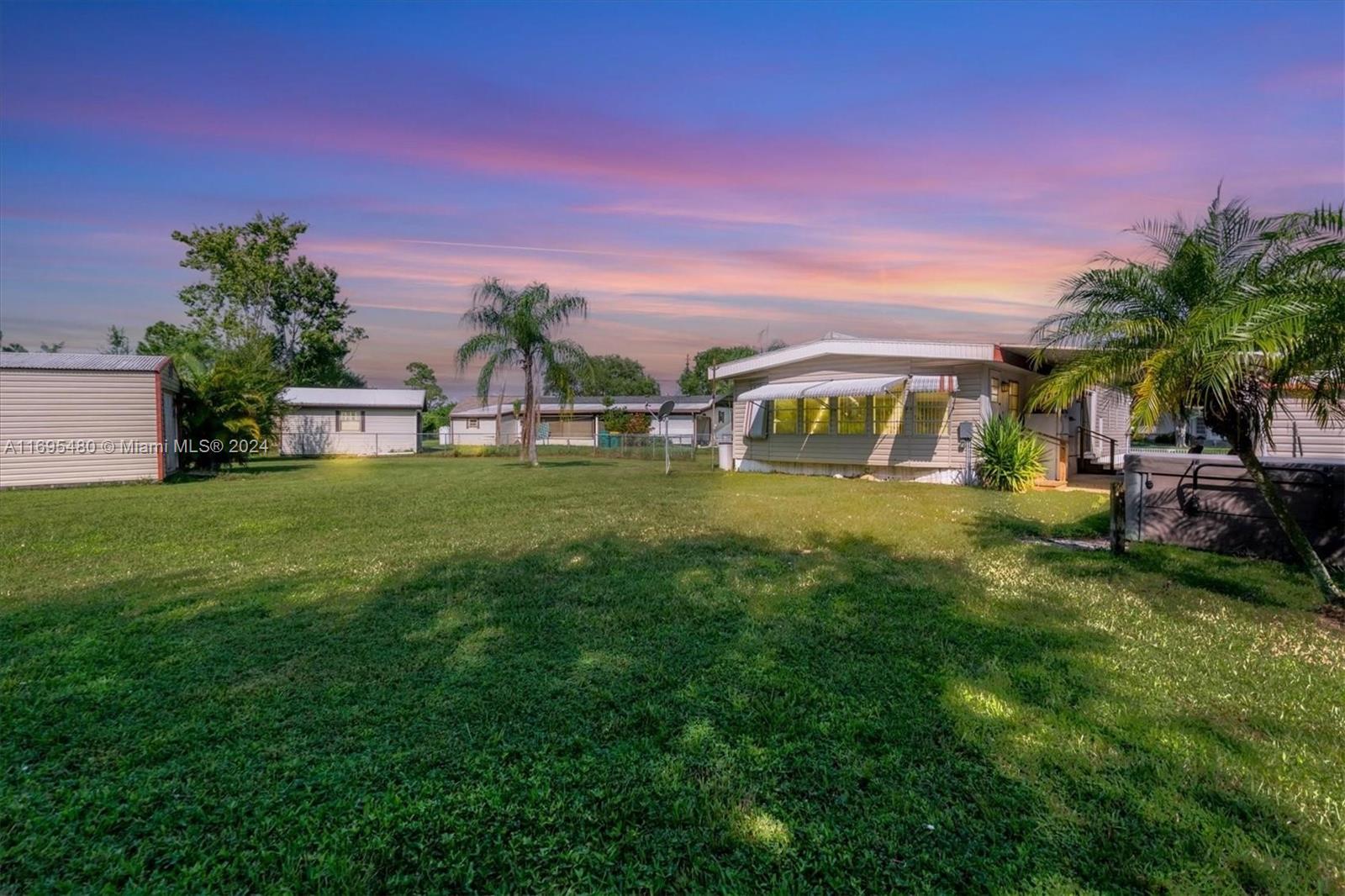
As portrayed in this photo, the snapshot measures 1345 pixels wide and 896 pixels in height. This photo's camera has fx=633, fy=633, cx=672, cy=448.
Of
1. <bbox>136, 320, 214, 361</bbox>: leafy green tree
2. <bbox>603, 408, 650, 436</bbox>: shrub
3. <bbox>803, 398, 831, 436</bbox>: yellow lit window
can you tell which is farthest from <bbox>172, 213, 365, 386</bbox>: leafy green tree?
<bbox>803, 398, 831, 436</bbox>: yellow lit window

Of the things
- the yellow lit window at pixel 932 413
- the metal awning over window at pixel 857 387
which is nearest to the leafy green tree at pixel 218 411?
the metal awning over window at pixel 857 387

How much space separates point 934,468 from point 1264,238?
9259mm

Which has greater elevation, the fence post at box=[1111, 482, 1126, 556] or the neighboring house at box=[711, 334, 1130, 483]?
the neighboring house at box=[711, 334, 1130, 483]

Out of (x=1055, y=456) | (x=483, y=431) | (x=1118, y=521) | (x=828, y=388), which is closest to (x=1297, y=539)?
(x=1118, y=521)

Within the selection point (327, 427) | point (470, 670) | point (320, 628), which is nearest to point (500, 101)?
point (320, 628)

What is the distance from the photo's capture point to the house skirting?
542 inches

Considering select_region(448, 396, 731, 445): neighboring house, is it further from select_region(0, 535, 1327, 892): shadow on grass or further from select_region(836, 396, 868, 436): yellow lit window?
select_region(0, 535, 1327, 892): shadow on grass

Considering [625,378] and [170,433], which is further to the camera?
[625,378]

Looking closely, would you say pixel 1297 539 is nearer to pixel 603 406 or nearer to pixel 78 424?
pixel 78 424

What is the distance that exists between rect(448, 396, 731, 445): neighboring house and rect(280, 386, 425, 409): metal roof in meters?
5.85

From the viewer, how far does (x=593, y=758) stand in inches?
98.5

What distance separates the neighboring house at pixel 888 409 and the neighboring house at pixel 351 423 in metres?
21.8

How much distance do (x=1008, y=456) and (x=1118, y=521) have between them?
20.6 ft

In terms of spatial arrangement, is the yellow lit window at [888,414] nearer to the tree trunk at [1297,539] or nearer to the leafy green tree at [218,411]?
the tree trunk at [1297,539]
